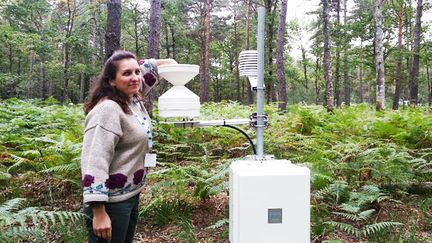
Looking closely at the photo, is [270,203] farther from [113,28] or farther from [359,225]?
[113,28]

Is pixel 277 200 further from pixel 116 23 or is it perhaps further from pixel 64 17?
pixel 64 17

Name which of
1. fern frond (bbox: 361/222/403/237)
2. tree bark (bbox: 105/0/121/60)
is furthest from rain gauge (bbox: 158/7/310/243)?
tree bark (bbox: 105/0/121/60)

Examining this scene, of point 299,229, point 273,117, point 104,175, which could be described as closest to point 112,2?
point 273,117

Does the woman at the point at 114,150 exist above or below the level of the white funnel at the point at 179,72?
below

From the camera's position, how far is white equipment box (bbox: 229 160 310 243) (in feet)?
6.52

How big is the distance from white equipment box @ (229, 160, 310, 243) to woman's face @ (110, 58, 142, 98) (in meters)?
0.80

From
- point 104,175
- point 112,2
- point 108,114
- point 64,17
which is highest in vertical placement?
point 64,17

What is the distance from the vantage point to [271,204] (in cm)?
201

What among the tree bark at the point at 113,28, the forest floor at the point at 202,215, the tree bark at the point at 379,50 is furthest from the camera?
the tree bark at the point at 379,50

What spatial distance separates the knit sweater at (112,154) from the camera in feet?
6.29

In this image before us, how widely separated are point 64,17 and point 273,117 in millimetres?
25055

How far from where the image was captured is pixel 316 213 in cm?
376

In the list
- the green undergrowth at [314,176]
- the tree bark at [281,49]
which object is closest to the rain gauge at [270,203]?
the green undergrowth at [314,176]

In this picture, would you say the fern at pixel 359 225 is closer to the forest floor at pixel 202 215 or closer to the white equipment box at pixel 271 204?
the forest floor at pixel 202 215
